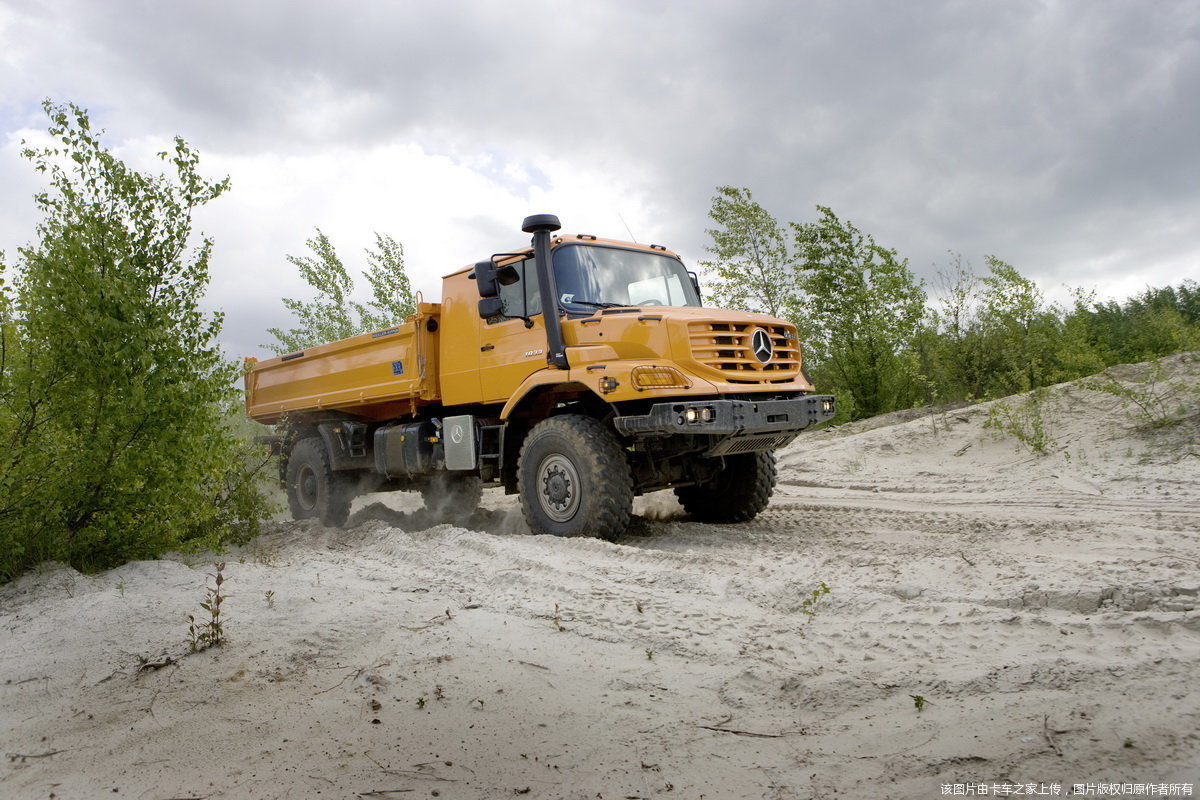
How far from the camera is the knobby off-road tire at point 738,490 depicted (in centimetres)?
810

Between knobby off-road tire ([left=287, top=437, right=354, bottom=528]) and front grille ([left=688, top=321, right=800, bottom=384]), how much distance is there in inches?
225

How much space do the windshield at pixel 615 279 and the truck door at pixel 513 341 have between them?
32cm

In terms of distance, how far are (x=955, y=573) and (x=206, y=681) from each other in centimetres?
419

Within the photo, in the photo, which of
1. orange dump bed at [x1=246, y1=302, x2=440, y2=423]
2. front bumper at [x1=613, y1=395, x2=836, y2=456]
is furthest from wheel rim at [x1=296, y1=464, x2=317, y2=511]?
front bumper at [x1=613, y1=395, x2=836, y2=456]

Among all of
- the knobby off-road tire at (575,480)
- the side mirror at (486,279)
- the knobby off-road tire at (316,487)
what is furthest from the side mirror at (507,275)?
the knobby off-road tire at (316,487)

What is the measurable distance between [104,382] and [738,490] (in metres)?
5.62

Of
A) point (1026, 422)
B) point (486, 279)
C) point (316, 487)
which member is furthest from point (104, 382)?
point (1026, 422)

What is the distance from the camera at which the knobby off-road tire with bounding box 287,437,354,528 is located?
10.3 meters

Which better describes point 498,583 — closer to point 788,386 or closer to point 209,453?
point 209,453

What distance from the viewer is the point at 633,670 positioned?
3627 mm

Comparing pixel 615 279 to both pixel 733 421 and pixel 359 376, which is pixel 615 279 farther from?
pixel 359 376

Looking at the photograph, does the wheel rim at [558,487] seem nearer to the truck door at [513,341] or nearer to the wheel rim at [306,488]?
the truck door at [513,341]

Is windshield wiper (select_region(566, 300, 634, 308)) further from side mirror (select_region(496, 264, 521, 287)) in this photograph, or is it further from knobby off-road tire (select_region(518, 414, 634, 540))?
knobby off-road tire (select_region(518, 414, 634, 540))

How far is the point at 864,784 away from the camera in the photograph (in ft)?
8.44
